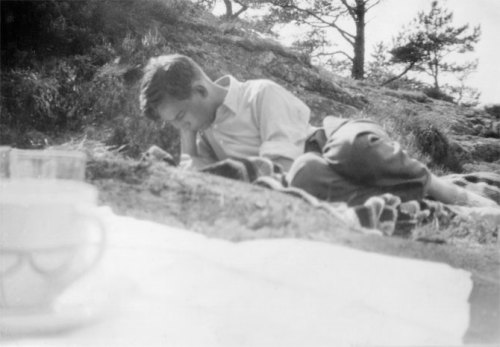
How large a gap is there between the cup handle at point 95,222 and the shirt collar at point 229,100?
1.17ft

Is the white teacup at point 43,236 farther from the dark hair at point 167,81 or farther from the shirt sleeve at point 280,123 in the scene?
the shirt sleeve at point 280,123

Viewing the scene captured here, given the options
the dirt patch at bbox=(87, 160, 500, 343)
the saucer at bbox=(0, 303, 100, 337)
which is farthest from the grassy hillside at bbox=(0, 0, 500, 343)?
the saucer at bbox=(0, 303, 100, 337)

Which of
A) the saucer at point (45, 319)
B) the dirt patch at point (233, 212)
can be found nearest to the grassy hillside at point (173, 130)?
the dirt patch at point (233, 212)

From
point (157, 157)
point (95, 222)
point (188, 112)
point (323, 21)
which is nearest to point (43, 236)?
point (95, 222)

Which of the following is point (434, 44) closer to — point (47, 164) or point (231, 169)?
point (231, 169)

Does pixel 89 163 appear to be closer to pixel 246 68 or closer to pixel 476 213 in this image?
pixel 246 68

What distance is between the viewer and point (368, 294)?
1847 mm

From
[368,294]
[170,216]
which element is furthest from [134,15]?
[368,294]

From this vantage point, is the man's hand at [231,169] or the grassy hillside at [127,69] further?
the grassy hillside at [127,69]

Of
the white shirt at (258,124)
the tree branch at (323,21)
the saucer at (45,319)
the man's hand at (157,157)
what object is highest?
the tree branch at (323,21)

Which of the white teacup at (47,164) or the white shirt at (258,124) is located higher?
the white shirt at (258,124)

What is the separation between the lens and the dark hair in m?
1.87

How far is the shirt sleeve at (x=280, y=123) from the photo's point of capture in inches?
73.2

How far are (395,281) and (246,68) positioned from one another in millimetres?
633
